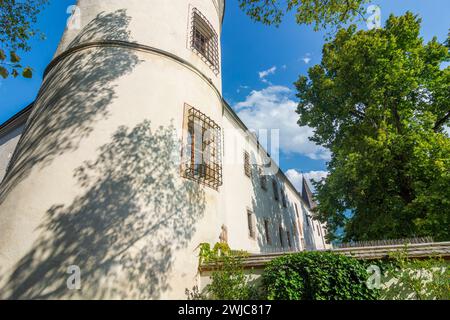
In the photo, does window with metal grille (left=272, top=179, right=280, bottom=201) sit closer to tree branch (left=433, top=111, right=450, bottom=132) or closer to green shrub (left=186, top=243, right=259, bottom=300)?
tree branch (left=433, top=111, right=450, bottom=132)

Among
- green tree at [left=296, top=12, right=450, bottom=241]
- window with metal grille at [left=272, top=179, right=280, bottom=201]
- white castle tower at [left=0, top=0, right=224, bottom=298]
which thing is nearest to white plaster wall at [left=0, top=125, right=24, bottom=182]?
white castle tower at [left=0, top=0, right=224, bottom=298]

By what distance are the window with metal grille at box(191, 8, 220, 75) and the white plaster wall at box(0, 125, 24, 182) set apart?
11354 millimetres

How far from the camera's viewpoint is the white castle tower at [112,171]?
15.3 ft

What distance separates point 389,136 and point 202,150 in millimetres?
8206

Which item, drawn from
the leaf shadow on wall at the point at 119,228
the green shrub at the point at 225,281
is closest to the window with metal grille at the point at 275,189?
the green shrub at the point at 225,281

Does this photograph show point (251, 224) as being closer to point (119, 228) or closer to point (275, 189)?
point (275, 189)

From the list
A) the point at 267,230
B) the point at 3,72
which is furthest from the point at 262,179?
the point at 3,72

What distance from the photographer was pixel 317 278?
192 inches

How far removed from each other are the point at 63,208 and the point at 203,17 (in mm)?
8603

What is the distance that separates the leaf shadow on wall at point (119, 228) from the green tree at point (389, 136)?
8404 mm

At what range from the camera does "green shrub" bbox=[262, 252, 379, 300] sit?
15.4ft
